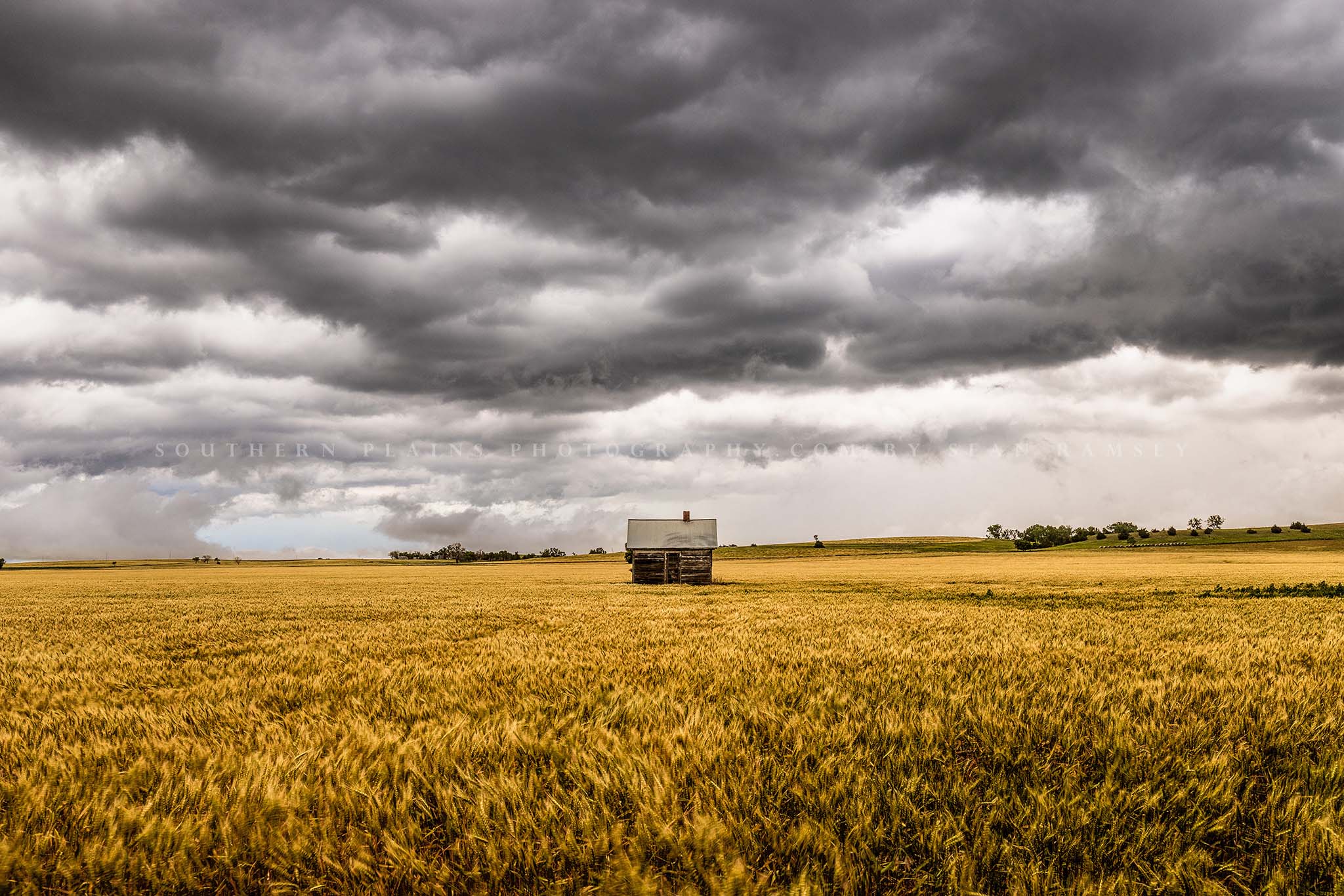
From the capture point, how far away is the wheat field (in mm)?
2504

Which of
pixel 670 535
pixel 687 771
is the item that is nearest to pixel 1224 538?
pixel 670 535

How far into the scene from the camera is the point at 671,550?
44.1 m

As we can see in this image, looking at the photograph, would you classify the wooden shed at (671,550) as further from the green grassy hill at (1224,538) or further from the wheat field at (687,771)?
the green grassy hill at (1224,538)

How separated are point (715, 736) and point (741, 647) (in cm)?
440

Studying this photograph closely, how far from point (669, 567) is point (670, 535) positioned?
2273 mm

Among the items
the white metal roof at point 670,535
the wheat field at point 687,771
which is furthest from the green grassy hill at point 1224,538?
the wheat field at point 687,771

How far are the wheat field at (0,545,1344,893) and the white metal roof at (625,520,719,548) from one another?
3679cm

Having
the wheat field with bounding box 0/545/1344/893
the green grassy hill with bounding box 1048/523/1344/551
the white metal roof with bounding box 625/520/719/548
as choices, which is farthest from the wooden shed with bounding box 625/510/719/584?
the green grassy hill with bounding box 1048/523/1344/551

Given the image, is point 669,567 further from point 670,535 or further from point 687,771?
point 687,771

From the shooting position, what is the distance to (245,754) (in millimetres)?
3900

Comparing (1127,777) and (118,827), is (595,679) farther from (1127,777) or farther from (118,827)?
(1127,777)

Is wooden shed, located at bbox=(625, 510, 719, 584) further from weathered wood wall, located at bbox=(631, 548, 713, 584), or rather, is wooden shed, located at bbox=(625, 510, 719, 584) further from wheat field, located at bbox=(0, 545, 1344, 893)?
wheat field, located at bbox=(0, 545, 1344, 893)

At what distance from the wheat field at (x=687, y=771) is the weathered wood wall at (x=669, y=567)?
118ft

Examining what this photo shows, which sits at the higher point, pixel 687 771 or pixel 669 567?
pixel 687 771
